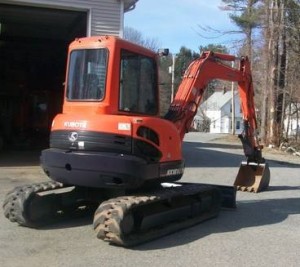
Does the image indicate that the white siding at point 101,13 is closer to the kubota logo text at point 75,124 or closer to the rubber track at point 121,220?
the kubota logo text at point 75,124

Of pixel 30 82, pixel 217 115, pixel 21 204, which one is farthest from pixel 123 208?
pixel 217 115

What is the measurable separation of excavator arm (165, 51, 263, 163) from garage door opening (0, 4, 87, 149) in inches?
547

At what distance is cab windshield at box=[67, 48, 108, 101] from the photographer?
338 inches

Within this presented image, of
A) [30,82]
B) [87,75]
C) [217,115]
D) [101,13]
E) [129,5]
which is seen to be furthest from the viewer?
[217,115]

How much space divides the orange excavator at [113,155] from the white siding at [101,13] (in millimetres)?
8397

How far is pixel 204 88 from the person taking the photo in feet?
37.2

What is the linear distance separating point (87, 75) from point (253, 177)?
21.9ft

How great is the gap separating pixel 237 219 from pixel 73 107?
3.70 metres

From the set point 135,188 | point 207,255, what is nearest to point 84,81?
point 135,188

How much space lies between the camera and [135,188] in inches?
339

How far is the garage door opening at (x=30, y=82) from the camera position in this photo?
26.9 m

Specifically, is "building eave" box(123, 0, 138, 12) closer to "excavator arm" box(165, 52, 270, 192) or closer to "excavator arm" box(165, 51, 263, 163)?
"excavator arm" box(165, 52, 270, 192)

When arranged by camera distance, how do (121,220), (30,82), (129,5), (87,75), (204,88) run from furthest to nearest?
(30,82) → (129,5) → (204,88) → (87,75) → (121,220)

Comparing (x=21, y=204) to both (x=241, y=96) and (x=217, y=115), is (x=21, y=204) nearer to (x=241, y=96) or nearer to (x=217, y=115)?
(x=241, y=96)
